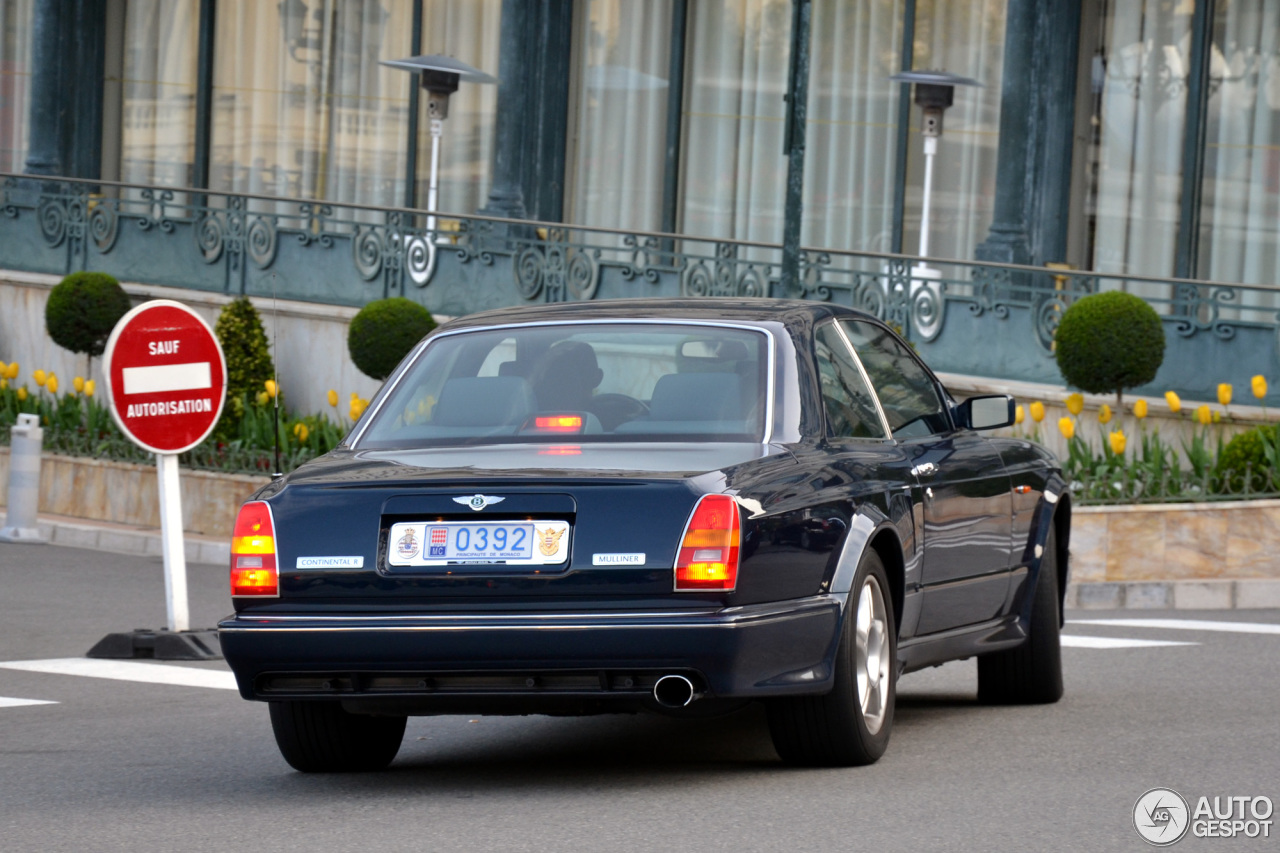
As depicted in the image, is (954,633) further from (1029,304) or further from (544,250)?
(544,250)

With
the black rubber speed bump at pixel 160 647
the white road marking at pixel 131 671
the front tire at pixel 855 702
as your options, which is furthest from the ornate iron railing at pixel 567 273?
the front tire at pixel 855 702

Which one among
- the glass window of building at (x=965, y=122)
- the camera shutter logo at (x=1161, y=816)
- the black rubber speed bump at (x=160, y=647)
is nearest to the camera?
the camera shutter logo at (x=1161, y=816)

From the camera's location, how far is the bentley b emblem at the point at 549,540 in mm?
6344

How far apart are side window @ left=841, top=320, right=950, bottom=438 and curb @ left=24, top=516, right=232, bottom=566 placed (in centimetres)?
944

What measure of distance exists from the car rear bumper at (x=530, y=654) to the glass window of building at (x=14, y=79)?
82.5 ft

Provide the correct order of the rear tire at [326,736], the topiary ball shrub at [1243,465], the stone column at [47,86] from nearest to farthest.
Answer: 1. the rear tire at [326,736]
2. the topiary ball shrub at [1243,465]
3. the stone column at [47,86]

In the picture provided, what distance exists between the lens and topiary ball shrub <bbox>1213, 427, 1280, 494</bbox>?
49.5ft

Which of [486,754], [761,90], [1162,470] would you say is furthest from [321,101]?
[486,754]

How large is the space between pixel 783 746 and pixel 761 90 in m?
18.8

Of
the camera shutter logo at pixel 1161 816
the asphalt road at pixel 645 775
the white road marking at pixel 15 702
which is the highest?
the camera shutter logo at pixel 1161 816

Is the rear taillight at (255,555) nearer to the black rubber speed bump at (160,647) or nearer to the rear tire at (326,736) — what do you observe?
the rear tire at (326,736)

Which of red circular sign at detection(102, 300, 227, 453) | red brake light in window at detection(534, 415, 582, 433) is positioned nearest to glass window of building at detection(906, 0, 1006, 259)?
A: red circular sign at detection(102, 300, 227, 453)

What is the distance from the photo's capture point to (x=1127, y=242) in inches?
873

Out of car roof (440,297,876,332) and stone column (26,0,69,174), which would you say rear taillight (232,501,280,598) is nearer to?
car roof (440,297,876,332)
